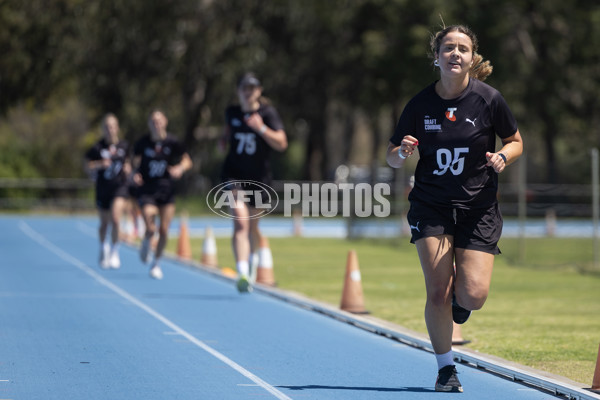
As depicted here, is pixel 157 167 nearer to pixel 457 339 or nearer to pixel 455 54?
pixel 457 339

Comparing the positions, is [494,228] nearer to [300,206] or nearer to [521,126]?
[300,206]

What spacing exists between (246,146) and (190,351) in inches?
193

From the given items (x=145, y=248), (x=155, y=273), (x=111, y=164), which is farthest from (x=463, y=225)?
(x=111, y=164)

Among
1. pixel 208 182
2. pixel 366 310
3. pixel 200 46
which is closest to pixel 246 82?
pixel 366 310

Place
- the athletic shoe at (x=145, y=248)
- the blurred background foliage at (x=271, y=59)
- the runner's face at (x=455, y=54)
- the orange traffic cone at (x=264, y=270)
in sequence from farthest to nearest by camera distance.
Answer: the blurred background foliage at (x=271, y=59) → the athletic shoe at (x=145, y=248) → the orange traffic cone at (x=264, y=270) → the runner's face at (x=455, y=54)

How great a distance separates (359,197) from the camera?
32.4 metres

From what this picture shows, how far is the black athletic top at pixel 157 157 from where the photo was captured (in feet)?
54.7

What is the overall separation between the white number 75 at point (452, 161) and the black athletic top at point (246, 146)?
6522mm

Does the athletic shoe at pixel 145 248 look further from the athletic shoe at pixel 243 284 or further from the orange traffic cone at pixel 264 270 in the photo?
the athletic shoe at pixel 243 284

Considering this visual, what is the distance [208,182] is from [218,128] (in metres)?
5.22

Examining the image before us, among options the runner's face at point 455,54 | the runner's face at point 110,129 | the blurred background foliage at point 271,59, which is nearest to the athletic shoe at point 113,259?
the runner's face at point 110,129

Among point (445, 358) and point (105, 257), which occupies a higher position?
point (445, 358)

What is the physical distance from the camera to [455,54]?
7.34 m

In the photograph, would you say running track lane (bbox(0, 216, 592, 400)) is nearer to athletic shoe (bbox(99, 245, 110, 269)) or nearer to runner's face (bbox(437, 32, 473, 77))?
runner's face (bbox(437, 32, 473, 77))
